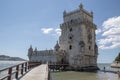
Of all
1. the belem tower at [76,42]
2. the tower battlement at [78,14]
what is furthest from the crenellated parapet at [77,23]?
the tower battlement at [78,14]

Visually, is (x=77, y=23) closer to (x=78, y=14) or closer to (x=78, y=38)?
(x=78, y=14)

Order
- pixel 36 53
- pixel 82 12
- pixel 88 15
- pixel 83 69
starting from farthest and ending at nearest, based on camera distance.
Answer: pixel 36 53
pixel 88 15
pixel 82 12
pixel 83 69

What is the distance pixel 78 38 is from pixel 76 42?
56.7 inches

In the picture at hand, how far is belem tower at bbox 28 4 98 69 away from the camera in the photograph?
5166 cm

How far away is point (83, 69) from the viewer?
50.5m

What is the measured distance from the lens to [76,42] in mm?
52906

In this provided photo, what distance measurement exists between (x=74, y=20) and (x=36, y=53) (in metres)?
21.0

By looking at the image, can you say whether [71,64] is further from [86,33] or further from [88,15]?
[88,15]

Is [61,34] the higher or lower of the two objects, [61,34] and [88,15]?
the lower

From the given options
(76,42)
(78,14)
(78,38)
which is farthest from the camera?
(78,14)

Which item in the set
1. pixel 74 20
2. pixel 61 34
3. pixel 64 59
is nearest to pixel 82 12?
pixel 74 20

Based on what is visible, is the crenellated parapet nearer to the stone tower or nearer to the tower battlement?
the stone tower

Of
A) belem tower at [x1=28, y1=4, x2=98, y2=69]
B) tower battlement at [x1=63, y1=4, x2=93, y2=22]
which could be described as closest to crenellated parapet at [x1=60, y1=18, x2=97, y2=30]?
belem tower at [x1=28, y1=4, x2=98, y2=69]

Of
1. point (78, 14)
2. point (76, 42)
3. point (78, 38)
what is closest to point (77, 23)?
point (78, 14)
